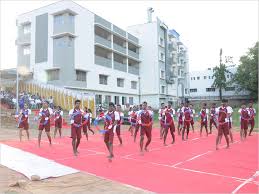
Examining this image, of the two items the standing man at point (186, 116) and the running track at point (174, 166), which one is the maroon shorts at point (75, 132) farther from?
the standing man at point (186, 116)

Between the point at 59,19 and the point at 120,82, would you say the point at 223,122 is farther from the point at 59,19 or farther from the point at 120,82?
the point at 120,82

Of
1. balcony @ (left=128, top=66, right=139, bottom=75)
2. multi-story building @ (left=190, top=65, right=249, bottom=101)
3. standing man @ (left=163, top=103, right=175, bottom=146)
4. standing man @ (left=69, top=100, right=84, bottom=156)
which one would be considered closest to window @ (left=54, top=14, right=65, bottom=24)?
balcony @ (left=128, top=66, right=139, bottom=75)

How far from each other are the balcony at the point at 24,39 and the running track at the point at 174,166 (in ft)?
89.1

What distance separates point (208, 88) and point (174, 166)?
66.9 m

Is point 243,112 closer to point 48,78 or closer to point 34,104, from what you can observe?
point 34,104

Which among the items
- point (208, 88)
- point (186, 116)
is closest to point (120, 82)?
point (186, 116)

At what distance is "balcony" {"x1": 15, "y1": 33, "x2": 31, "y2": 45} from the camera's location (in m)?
38.6

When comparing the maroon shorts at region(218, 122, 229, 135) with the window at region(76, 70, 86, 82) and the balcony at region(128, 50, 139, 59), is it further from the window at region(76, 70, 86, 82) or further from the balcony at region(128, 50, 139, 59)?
the balcony at region(128, 50, 139, 59)

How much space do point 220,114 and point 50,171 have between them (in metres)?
7.20

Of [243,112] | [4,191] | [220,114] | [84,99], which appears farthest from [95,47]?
[4,191]

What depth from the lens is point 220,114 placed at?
13.2 meters

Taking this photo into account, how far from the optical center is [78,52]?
36.1 metres

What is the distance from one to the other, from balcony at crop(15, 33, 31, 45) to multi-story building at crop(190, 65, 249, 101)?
139ft

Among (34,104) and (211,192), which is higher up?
(34,104)
